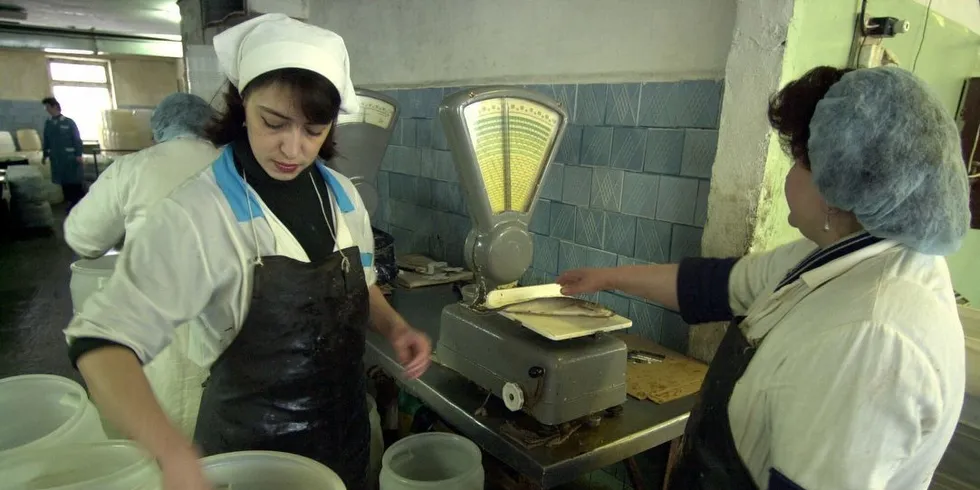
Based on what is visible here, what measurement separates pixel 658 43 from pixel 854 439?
4.49 feet

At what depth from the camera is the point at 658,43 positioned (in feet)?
6.01

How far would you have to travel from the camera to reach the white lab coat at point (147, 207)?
1.88 m

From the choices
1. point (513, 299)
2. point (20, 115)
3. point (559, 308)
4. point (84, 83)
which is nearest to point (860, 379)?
point (559, 308)

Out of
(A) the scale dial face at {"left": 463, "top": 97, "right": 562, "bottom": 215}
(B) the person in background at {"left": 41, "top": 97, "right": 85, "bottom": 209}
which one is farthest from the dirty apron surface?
(B) the person in background at {"left": 41, "top": 97, "right": 85, "bottom": 209}

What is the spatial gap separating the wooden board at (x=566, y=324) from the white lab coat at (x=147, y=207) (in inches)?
46.3

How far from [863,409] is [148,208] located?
1.89 metres

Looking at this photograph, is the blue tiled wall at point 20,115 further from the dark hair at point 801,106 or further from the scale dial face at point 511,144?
the dark hair at point 801,106

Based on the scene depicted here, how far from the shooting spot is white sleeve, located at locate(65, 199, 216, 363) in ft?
2.94

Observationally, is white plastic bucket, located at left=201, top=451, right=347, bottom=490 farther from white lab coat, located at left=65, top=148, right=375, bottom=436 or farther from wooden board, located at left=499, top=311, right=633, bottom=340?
wooden board, located at left=499, top=311, right=633, bottom=340

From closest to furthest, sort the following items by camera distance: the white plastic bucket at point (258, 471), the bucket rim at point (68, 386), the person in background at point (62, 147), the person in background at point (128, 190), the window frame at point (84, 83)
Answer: the white plastic bucket at point (258, 471)
the bucket rim at point (68, 386)
the person in background at point (128, 190)
the person in background at point (62, 147)
the window frame at point (84, 83)

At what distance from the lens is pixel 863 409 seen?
31.3 inches

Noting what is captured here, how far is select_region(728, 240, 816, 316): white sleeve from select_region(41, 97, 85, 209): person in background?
9899 millimetres

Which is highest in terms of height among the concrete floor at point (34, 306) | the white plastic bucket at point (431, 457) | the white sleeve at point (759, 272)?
the white sleeve at point (759, 272)

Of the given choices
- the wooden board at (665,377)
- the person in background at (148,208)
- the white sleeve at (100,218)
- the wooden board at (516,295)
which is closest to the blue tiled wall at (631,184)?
the wooden board at (665,377)
